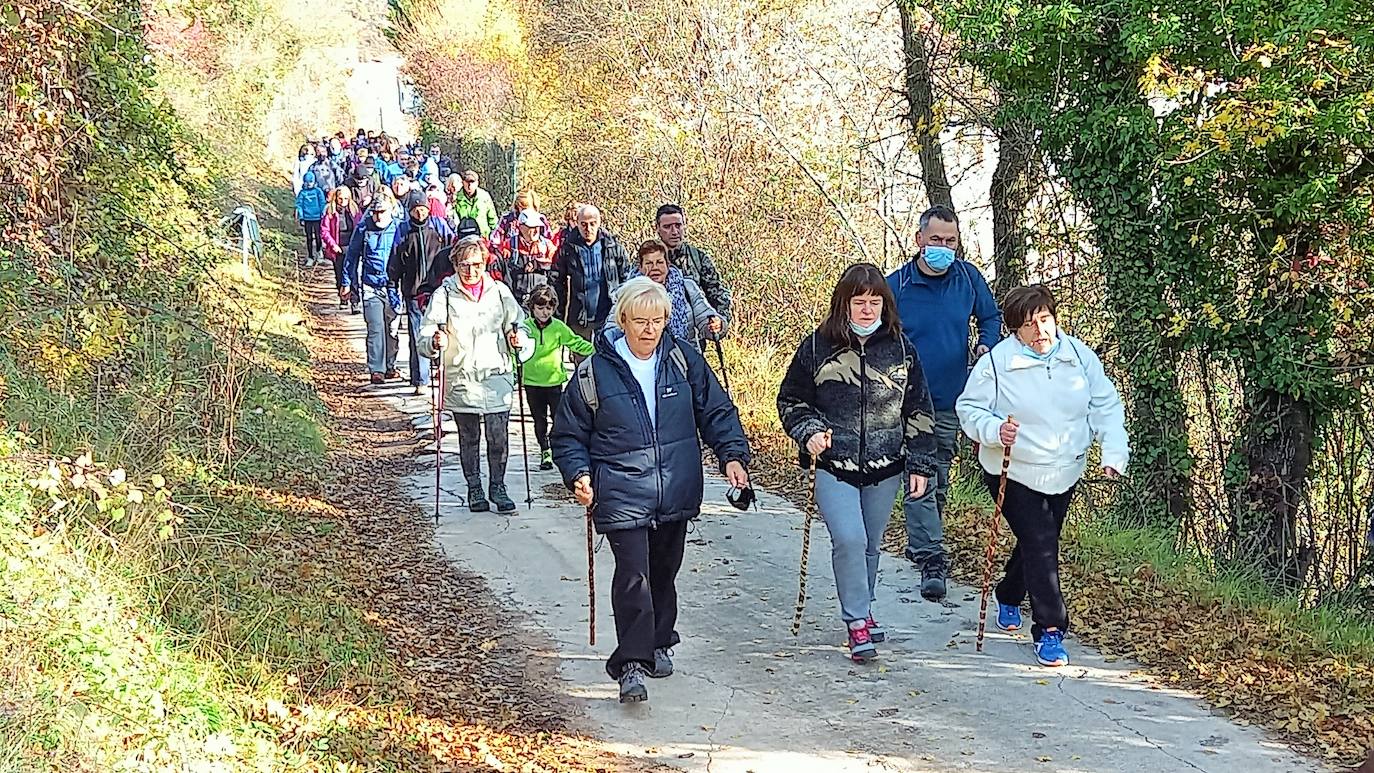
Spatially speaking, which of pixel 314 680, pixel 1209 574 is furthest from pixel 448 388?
pixel 1209 574

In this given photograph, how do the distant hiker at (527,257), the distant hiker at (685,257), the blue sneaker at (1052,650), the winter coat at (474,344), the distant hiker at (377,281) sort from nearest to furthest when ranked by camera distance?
the blue sneaker at (1052,650) < the distant hiker at (685,257) < the winter coat at (474,344) < the distant hiker at (527,257) < the distant hiker at (377,281)

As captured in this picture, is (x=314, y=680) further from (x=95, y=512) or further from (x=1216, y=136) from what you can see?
(x=1216, y=136)

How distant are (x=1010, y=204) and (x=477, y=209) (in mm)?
8889

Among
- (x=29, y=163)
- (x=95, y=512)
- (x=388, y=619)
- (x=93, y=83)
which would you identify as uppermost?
(x=93, y=83)

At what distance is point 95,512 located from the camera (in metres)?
6.39

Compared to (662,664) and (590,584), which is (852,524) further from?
(590,584)

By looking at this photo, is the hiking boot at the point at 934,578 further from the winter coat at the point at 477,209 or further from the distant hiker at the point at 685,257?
the winter coat at the point at 477,209

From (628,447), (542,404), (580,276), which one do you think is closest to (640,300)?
(628,447)

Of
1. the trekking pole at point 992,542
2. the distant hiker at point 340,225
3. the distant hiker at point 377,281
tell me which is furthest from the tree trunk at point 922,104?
the distant hiker at point 340,225

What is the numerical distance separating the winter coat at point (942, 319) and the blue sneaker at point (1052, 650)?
4.86 ft

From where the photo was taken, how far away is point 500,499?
8.95 m

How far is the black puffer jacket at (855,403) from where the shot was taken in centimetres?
610

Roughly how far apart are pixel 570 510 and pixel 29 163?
15.3 ft

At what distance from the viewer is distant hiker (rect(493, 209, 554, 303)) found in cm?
1169
